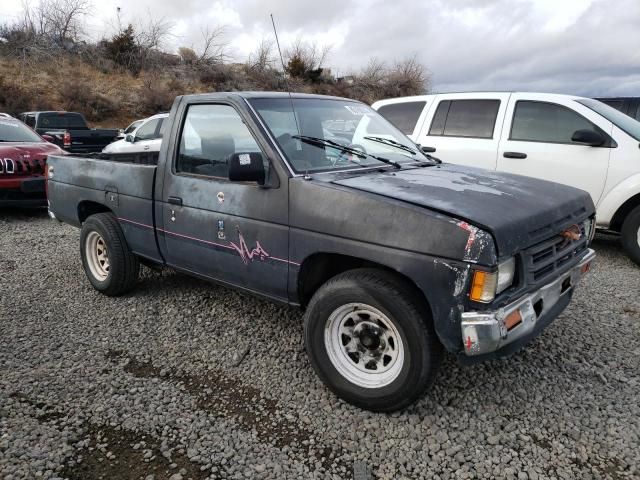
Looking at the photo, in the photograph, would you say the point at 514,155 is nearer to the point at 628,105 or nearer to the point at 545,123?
the point at 545,123

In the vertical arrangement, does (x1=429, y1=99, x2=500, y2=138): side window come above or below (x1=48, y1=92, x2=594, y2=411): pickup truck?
above

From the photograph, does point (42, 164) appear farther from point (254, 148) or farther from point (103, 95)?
point (103, 95)

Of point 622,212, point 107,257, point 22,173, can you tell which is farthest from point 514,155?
point 22,173

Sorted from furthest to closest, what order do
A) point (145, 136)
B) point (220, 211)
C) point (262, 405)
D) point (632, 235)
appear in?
point (145, 136) → point (632, 235) → point (220, 211) → point (262, 405)

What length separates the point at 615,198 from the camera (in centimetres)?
539

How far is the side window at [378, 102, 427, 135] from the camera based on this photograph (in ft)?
22.7

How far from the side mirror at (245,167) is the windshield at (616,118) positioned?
468 cm

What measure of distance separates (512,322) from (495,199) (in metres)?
0.70

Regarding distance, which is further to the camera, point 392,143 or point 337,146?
point 392,143

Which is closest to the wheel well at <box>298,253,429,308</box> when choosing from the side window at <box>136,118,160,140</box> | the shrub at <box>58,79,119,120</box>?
the side window at <box>136,118,160,140</box>

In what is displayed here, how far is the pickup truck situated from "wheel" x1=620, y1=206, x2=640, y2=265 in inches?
107

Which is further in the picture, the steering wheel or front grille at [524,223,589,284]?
the steering wheel

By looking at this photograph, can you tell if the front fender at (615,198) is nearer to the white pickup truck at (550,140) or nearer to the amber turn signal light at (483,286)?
the white pickup truck at (550,140)

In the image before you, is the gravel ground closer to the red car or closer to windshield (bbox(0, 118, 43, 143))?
the red car
